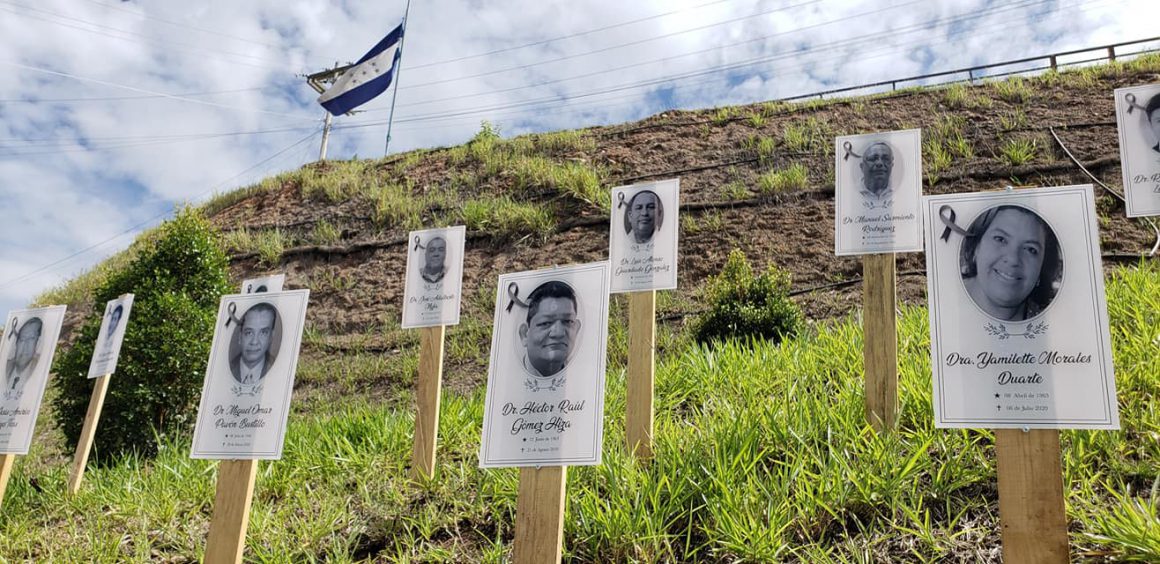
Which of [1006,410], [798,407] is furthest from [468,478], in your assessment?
[1006,410]

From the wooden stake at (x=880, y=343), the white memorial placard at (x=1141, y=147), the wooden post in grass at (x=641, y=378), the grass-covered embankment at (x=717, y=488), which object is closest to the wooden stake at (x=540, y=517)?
the grass-covered embankment at (x=717, y=488)

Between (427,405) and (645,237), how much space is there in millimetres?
1628

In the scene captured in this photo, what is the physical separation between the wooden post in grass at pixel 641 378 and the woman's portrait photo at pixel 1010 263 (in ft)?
5.93

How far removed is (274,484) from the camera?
166 inches

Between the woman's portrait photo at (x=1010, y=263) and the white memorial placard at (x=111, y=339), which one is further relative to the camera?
the white memorial placard at (x=111, y=339)

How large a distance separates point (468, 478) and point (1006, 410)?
266cm

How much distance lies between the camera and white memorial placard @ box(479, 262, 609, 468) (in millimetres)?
2574

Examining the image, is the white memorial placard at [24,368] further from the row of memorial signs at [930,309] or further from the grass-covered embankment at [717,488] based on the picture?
the row of memorial signs at [930,309]

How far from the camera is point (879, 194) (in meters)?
3.87

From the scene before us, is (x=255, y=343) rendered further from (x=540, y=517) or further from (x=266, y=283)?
(x=266, y=283)

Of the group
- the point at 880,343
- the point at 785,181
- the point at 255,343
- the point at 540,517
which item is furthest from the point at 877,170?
the point at 785,181

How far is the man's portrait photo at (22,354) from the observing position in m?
4.89

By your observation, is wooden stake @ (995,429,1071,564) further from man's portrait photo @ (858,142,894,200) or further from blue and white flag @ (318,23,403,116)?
blue and white flag @ (318,23,403,116)

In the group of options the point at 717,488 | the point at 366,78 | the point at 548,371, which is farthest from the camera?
the point at 366,78
